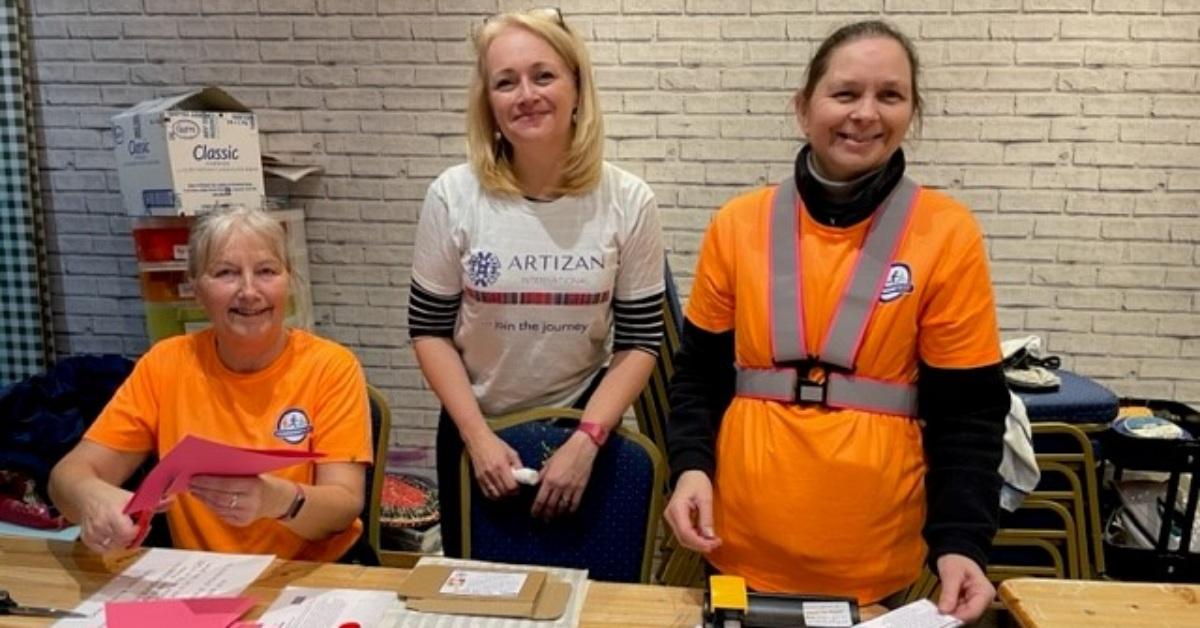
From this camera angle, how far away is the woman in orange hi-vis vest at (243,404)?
157 centimetres

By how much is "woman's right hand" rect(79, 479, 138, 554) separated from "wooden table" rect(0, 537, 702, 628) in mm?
47

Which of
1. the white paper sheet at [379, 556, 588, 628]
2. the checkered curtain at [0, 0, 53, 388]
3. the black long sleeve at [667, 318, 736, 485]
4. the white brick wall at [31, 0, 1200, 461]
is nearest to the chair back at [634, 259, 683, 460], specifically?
the white brick wall at [31, 0, 1200, 461]

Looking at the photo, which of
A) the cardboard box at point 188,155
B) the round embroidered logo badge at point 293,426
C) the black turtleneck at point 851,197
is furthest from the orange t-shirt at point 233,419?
the cardboard box at point 188,155

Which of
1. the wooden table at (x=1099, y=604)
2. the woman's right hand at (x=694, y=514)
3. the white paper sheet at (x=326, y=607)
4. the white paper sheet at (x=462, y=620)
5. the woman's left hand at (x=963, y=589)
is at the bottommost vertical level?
the wooden table at (x=1099, y=604)

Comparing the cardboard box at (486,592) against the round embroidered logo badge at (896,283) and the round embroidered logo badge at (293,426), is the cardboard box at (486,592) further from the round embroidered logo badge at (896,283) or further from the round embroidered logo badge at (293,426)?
the round embroidered logo badge at (896,283)

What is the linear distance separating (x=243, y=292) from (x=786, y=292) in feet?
3.12

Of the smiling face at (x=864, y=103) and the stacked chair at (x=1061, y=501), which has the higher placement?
the smiling face at (x=864, y=103)

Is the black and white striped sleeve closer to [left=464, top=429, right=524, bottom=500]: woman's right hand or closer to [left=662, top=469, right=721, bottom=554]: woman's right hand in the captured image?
[left=464, top=429, right=524, bottom=500]: woman's right hand

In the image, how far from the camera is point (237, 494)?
4.39 ft

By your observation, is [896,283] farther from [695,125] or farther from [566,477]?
[695,125]

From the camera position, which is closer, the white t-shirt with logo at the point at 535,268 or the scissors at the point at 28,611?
the scissors at the point at 28,611

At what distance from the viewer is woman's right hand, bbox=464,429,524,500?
1.72 meters

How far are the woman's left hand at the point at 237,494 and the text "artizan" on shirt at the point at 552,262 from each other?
637 millimetres

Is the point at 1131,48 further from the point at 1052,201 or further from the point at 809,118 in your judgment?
the point at 809,118
